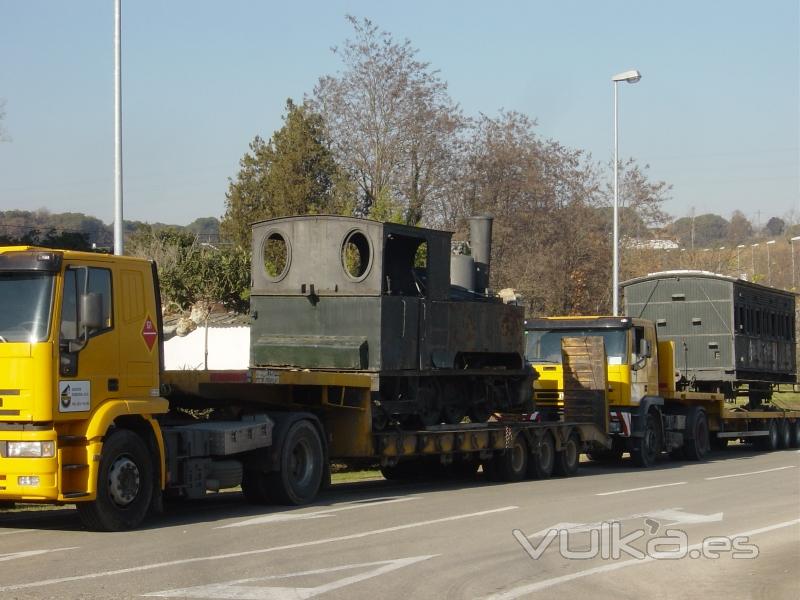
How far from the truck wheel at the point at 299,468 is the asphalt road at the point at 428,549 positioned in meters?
0.25

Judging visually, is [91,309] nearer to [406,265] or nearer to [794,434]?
[406,265]

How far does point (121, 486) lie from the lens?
1173 centimetres

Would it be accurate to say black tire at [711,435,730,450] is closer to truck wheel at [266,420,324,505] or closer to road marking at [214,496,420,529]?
road marking at [214,496,420,529]

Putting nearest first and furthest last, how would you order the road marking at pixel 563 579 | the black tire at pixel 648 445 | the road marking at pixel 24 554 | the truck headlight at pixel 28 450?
the road marking at pixel 563 579 → the road marking at pixel 24 554 → the truck headlight at pixel 28 450 → the black tire at pixel 648 445

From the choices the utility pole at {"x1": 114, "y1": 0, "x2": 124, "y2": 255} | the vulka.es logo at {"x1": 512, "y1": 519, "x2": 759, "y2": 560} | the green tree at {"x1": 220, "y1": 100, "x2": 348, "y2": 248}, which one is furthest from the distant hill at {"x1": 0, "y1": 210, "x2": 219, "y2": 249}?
the vulka.es logo at {"x1": 512, "y1": 519, "x2": 759, "y2": 560}

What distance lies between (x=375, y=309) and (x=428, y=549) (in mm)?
5563

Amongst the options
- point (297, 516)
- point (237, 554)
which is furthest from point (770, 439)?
point (237, 554)

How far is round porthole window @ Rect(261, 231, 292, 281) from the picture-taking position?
1681 cm

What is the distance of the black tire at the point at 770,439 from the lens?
98.5ft

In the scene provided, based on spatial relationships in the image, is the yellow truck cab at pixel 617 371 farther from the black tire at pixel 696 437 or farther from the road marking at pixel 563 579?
the road marking at pixel 563 579

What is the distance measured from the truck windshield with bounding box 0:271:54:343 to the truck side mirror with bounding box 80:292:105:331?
12.8 inches

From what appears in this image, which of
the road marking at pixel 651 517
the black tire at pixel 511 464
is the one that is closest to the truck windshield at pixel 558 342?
the black tire at pixel 511 464

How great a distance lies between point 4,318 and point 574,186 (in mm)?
38514

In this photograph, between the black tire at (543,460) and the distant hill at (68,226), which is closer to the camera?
the black tire at (543,460)
